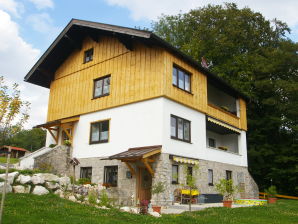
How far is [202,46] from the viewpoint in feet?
114

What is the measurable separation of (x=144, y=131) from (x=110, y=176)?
361 centimetres

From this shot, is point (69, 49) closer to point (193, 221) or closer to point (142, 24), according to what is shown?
point (193, 221)

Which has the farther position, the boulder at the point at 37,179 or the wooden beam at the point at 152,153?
the wooden beam at the point at 152,153

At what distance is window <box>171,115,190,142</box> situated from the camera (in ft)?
58.4

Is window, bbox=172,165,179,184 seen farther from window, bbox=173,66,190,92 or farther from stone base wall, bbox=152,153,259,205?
window, bbox=173,66,190,92

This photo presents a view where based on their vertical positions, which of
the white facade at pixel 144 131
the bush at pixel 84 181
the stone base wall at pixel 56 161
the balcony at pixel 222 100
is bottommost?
the bush at pixel 84 181

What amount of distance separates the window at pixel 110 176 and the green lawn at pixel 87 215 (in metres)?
5.13

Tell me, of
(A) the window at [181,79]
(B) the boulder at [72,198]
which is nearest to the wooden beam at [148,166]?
(B) the boulder at [72,198]

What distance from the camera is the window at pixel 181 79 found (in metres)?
18.7

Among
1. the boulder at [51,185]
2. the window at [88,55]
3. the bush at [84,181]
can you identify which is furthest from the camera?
the window at [88,55]

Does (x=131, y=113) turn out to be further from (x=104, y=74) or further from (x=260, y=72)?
(x=260, y=72)

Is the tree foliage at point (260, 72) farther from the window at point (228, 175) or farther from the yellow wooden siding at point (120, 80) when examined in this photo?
the window at point (228, 175)

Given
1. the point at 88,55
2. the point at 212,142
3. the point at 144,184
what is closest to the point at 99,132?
the point at 144,184

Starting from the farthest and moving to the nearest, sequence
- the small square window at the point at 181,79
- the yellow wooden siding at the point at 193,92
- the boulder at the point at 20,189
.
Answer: the small square window at the point at 181,79, the yellow wooden siding at the point at 193,92, the boulder at the point at 20,189
